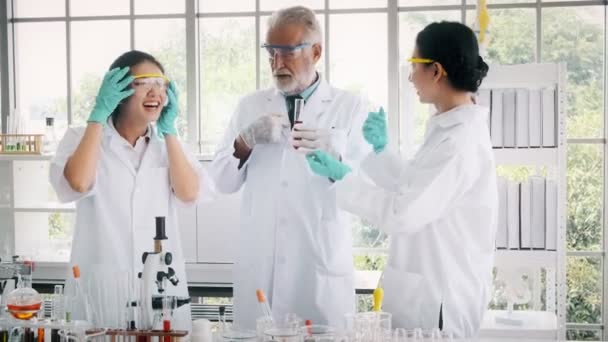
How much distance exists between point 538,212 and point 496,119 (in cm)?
49

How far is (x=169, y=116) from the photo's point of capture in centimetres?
258

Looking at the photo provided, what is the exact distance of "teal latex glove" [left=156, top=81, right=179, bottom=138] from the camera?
258 centimetres

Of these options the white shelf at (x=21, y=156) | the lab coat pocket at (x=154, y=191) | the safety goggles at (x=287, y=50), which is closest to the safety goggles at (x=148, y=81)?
the lab coat pocket at (x=154, y=191)

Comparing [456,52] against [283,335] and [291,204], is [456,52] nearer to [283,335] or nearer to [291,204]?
[291,204]

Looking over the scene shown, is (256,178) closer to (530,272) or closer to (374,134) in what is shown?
(374,134)

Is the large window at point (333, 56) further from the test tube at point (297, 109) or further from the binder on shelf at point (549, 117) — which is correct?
the test tube at point (297, 109)

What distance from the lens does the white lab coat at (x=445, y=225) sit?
2139 millimetres

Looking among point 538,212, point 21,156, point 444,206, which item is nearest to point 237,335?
point 444,206

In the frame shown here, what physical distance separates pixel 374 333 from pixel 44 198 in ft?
11.2

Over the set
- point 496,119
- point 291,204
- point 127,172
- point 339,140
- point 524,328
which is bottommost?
point 524,328

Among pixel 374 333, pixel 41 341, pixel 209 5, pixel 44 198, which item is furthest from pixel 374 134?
pixel 44 198

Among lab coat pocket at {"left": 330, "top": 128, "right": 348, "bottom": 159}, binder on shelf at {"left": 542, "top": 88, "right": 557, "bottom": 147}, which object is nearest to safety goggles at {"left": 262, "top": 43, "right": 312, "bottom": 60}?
lab coat pocket at {"left": 330, "top": 128, "right": 348, "bottom": 159}

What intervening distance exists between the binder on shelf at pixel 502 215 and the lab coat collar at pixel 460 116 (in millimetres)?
1248

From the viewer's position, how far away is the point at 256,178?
2766 mm
